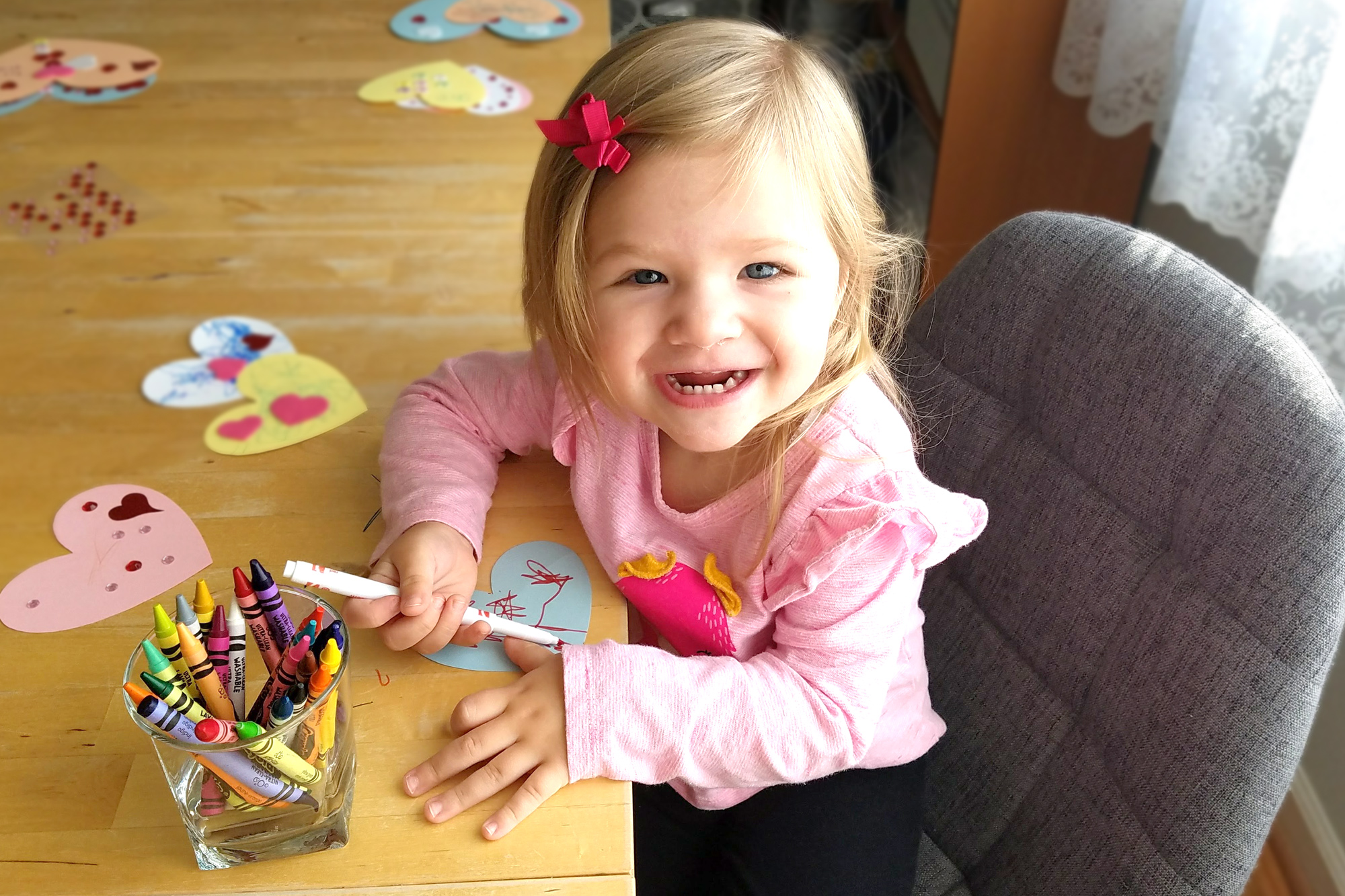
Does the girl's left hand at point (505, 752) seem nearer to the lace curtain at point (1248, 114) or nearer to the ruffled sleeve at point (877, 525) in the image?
the ruffled sleeve at point (877, 525)

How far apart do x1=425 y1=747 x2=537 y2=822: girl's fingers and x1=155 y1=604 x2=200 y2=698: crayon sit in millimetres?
152

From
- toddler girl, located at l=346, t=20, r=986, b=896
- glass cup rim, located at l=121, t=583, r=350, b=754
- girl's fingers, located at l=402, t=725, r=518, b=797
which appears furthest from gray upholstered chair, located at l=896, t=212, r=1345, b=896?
glass cup rim, located at l=121, t=583, r=350, b=754

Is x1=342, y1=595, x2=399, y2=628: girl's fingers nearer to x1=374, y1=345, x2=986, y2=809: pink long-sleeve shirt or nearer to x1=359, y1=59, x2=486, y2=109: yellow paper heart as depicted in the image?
x1=374, y1=345, x2=986, y2=809: pink long-sleeve shirt

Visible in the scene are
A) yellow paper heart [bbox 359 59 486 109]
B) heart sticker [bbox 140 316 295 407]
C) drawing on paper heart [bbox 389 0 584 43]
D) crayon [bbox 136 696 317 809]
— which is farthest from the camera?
drawing on paper heart [bbox 389 0 584 43]

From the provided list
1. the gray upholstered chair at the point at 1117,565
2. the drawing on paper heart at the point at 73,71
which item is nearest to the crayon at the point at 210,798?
the gray upholstered chair at the point at 1117,565

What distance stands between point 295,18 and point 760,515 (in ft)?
4.92

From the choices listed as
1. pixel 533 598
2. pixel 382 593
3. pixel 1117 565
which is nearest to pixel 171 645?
pixel 382 593

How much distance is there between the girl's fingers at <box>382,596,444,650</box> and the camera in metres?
0.76

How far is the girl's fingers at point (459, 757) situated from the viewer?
0.68m

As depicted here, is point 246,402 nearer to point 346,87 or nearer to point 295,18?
point 346,87

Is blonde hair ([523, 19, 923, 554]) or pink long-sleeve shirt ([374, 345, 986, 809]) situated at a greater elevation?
blonde hair ([523, 19, 923, 554])

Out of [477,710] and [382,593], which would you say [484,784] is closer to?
[477,710]

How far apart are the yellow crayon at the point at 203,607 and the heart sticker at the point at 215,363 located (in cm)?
60

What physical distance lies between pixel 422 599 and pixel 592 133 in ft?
1.06
